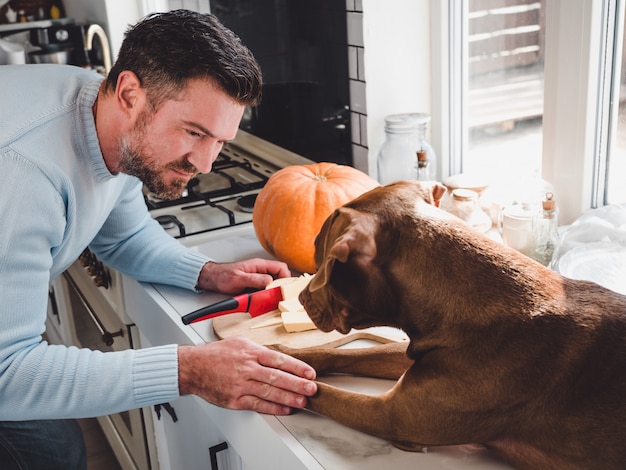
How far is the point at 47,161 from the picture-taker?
51.4 inches

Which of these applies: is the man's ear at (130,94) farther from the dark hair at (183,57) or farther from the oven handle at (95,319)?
the oven handle at (95,319)

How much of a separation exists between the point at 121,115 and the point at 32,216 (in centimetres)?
28

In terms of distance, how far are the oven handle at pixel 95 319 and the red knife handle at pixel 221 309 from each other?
23.2 inches

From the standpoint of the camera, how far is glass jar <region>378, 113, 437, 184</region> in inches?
74.9

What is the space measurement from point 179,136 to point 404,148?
2.42 feet

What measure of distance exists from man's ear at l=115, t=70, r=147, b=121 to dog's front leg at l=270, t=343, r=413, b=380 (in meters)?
0.56

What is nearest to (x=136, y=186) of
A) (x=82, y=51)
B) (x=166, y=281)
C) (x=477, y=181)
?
(x=166, y=281)

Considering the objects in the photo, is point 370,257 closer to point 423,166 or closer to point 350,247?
point 350,247

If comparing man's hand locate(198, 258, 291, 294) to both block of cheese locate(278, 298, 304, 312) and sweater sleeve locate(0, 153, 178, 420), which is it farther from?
sweater sleeve locate(0, 153, 178, 420)

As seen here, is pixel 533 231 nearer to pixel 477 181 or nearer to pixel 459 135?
pixel 477 181

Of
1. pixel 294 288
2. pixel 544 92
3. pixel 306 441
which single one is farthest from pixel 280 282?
pixel 544 92

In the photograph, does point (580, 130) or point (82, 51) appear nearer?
point (580, 130)

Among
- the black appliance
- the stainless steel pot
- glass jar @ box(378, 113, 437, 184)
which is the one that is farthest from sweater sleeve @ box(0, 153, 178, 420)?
the stainless steel pot

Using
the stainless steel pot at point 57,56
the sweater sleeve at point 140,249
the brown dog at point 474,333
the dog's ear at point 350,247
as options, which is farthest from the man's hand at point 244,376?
the stainless steel pot at point 57,56
